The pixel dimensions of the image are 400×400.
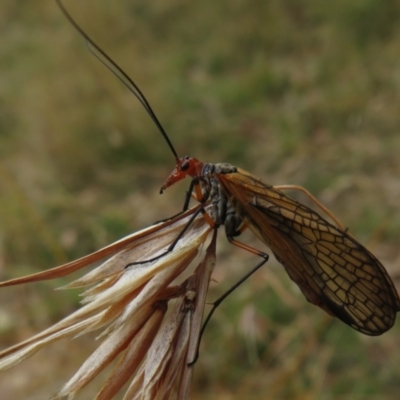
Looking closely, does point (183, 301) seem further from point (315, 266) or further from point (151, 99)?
point (151, 99)

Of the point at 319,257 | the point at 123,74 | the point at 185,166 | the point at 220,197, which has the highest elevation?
the point at 185,166

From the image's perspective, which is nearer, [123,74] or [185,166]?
[123,74]

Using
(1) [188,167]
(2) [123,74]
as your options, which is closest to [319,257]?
(1) [188,167]

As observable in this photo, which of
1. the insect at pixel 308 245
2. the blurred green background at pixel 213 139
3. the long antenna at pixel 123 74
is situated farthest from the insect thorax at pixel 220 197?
the blurred green background at pixel 213 139

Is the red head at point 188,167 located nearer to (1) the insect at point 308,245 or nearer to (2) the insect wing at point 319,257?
(1) the insect at point 308,245

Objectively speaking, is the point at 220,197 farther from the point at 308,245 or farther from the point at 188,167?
the point at 308,245

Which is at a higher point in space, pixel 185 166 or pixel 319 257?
pixel 185 166

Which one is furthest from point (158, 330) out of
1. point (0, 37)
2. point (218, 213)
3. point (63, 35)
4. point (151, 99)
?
point (0, 37)
